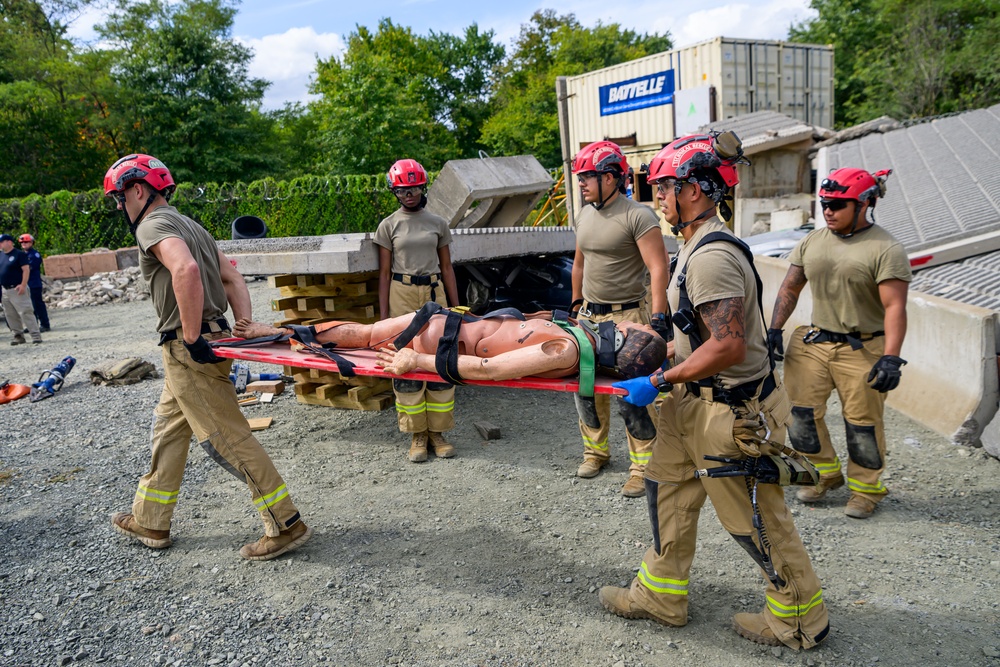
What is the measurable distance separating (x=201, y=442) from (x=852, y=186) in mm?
3856

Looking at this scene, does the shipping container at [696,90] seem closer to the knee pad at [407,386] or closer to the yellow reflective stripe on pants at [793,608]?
the knee pad at [407,386]

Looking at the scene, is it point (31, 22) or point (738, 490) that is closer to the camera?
point (738, 490)

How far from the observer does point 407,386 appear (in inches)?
214

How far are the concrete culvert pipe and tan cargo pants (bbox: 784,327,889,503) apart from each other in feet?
16.7

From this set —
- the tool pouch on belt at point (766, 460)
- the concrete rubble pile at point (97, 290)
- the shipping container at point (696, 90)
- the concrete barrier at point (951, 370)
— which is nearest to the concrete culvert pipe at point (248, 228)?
the tool pouch on belt at point (766, 460)

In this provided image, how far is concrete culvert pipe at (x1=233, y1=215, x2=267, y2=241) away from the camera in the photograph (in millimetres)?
7055

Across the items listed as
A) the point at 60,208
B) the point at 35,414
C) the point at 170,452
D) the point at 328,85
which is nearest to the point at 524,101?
the point at 328,85

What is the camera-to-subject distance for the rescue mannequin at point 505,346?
11.1ft

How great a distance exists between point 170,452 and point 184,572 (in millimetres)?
662

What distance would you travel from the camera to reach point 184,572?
3.93 meters

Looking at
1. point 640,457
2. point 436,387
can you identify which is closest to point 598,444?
point 640,457

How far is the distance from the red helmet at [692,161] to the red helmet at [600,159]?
153 cm

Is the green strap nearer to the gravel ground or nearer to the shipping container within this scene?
the gravel ground

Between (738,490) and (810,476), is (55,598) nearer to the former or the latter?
(738,490)
